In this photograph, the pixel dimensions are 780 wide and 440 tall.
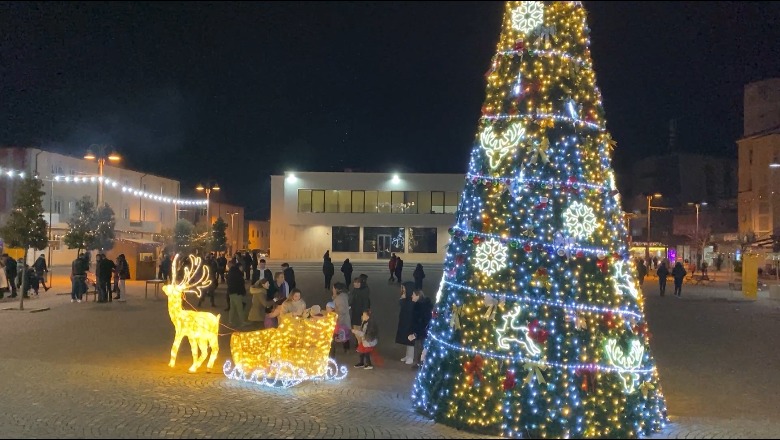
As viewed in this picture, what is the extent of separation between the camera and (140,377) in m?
9.95

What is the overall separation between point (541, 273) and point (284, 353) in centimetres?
414

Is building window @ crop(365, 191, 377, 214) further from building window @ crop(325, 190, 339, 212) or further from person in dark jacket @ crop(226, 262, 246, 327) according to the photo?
person in dark jacket @ crop(226, 262, 246, 327)

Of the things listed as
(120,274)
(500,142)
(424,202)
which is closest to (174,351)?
(500,142)

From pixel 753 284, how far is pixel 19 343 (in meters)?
26.8

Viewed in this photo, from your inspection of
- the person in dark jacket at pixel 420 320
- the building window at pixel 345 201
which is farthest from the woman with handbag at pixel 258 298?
the building window at pixel 345 201

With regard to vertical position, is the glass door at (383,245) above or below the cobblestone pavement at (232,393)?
above

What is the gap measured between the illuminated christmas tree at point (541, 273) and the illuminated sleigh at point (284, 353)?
7.60 ft

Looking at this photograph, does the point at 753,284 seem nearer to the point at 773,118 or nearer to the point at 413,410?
the point at 413,410

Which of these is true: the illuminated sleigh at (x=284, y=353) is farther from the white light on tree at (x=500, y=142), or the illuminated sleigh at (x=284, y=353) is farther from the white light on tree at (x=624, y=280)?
the white light on tree at (x=624, y=280)

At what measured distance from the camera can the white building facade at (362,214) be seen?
54656mm

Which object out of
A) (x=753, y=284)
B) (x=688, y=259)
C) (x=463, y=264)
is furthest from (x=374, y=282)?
(x=688, y=259)

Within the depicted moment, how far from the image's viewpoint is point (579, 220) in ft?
24.3

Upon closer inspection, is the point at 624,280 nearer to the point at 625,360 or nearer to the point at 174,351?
the point at 625,360

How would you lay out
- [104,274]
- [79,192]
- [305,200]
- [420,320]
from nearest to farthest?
[420,320], [104,274], [79,192], [305,200]
